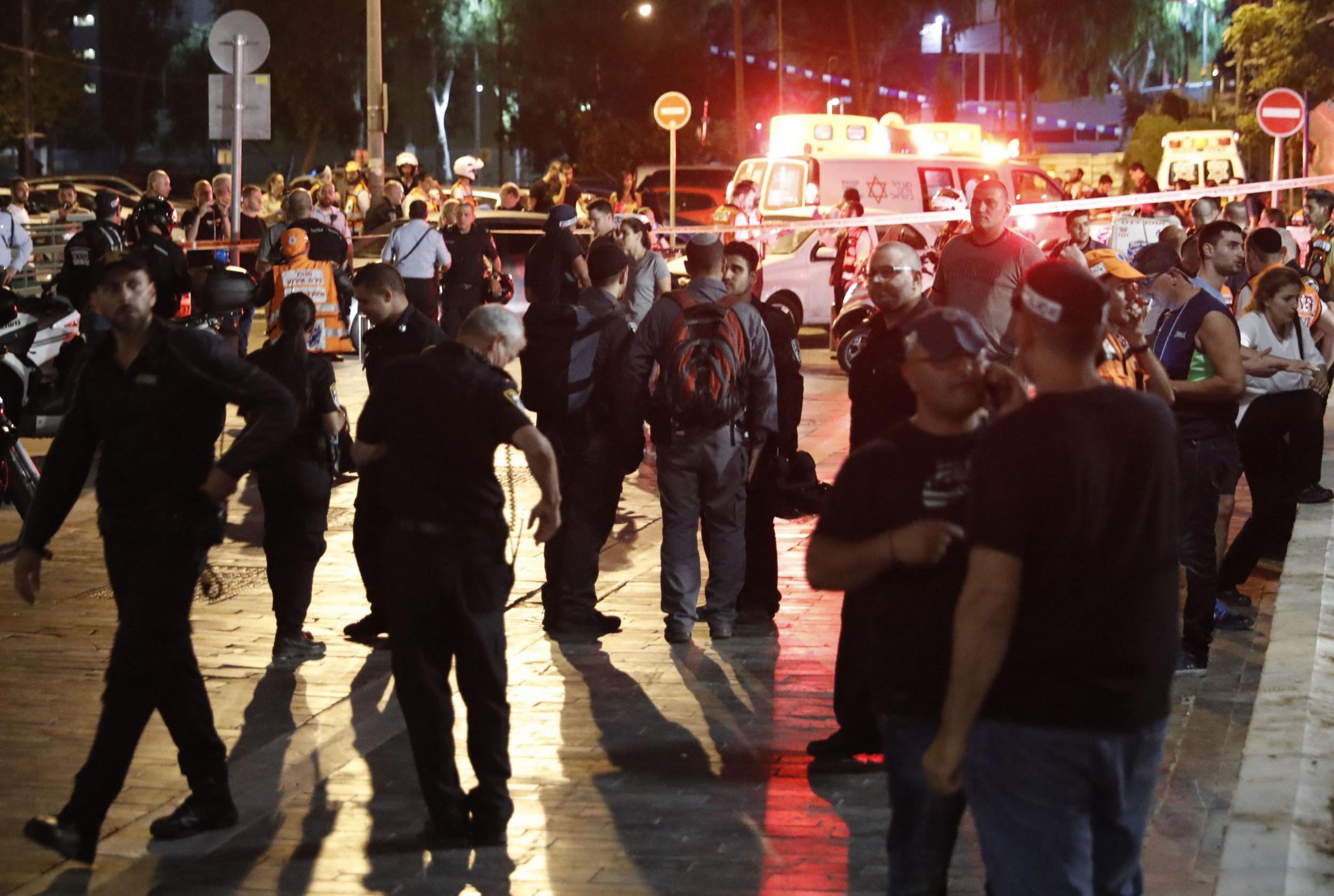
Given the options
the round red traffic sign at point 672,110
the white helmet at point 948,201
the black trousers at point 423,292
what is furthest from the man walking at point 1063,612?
the round red traffic sign at point 672,110

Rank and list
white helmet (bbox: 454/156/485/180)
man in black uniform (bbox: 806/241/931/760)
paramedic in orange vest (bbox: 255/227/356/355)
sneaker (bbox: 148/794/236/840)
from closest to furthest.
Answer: sneaker (bbox: 148/794/236/840), man in black uniform (bbox: 806/241/931/760), paramedic in orange vest (bbox: 255/227/356/355), white helmet (bbox: 454/156/485/180)

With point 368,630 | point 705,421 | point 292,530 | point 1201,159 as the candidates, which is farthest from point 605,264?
point 1201,159

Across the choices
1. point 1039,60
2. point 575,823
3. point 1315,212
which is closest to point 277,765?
point 575,823

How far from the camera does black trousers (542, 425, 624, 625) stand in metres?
8.50

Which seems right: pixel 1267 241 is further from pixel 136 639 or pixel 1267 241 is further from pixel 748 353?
pixel 136 639

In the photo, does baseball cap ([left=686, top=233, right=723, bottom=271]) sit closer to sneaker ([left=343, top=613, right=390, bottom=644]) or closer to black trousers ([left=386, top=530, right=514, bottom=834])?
sneaker ([left=343, top=613, right=390, bottom=644])

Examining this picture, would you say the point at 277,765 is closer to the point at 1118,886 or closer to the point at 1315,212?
the point at 1118,886

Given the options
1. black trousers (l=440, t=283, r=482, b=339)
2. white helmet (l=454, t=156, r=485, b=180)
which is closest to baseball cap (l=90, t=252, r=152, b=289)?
black trousers (l=440, t=283, r=482, b=339)

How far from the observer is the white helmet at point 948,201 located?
21969mm

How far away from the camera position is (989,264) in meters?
8.53

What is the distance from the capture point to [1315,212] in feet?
53.3

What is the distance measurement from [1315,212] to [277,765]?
41.4ft

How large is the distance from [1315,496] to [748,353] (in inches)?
167

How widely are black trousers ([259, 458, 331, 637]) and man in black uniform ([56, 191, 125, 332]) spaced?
675 cm
